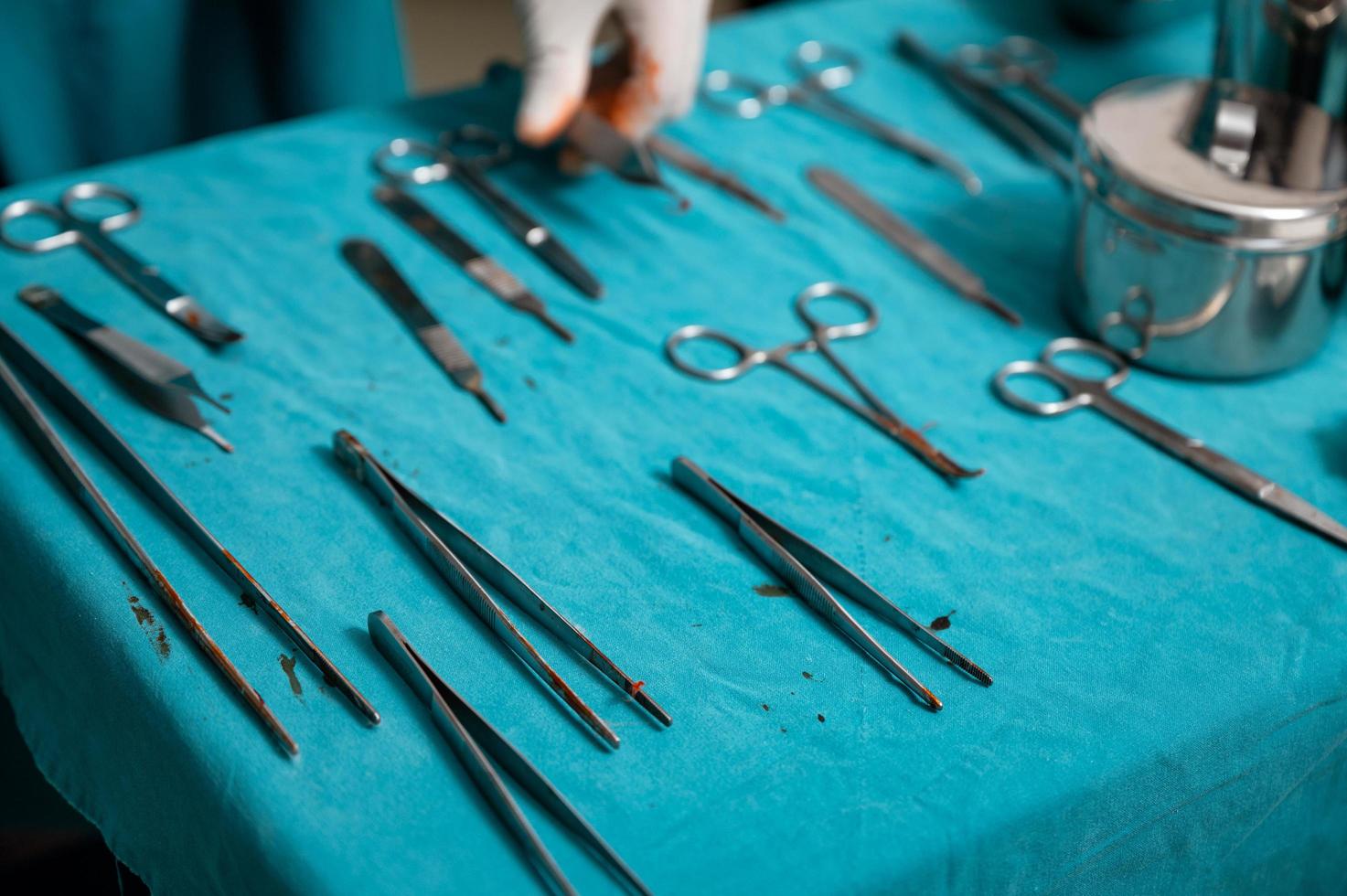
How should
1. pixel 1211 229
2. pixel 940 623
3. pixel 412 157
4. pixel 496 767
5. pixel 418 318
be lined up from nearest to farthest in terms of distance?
pixel 496 767 < pixel 940 623 < pixel 1211 229 < pixel 418 318 < pixel 412 157

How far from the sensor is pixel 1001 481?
0.97 m

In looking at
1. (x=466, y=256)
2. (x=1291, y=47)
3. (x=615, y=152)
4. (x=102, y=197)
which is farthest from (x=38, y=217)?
(x=1291, y=47)

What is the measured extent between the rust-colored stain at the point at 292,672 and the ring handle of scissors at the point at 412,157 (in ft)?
2.10

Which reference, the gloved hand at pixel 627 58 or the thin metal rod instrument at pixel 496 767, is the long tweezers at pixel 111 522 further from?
the gloved hand at pixel 627 58

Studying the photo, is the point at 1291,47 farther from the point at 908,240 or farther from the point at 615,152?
the point at 615,152

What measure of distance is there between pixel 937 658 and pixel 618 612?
0.21 m

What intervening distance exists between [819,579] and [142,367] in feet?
1.83

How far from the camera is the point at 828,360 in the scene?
3.59 feet

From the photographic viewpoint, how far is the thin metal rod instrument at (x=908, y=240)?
3.83 ft

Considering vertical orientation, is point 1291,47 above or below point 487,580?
above

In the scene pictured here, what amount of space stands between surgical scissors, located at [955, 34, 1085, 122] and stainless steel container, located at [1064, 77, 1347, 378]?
33cm

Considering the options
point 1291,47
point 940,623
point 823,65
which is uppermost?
point 1291,47

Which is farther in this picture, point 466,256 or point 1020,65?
point 1020,65

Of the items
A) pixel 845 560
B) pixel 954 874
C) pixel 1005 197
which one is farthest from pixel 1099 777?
pixel 1005 197
